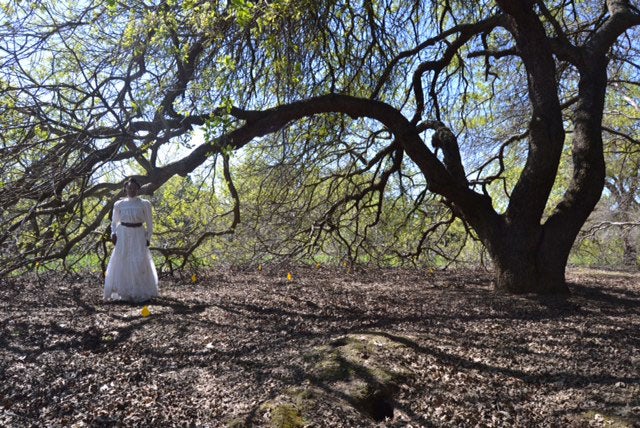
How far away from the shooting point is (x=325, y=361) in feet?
12.8

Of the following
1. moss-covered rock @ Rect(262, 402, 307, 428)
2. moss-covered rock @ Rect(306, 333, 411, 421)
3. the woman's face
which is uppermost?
the woman's face

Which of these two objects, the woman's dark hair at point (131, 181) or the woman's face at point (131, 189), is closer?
the woman's dark hair at point (131, 181)

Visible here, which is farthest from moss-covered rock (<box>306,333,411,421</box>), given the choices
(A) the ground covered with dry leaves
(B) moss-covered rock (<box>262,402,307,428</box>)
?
(B) moss-covered rock (<box>262,402,307,428</box>)

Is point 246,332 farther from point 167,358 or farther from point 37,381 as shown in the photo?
point 37,381

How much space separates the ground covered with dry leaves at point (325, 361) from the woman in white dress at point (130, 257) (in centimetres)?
32

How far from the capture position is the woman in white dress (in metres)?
7.02

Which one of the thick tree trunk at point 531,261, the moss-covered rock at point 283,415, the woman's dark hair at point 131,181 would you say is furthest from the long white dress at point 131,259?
the thick tree trunk at point 531,261

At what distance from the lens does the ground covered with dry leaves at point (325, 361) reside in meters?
3.29

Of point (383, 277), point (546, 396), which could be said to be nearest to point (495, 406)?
point (546, 396)

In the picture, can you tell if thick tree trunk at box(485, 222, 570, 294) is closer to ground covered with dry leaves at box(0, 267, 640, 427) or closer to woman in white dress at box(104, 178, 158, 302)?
ground covered with dry leaves at box(0, 267, 640, 427)

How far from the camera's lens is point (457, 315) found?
582cm

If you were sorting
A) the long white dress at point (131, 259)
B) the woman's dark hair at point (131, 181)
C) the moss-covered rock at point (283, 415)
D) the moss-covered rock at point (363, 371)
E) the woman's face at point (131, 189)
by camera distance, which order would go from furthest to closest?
1. the long white dress at point (131, 259)
2. the woman's face at point (131, 189)
3. the woman's dark hair at point (131, 181)
4. the moss-covered rock at point (363, 371)
5. the moss-covered rock at point (283, 415)

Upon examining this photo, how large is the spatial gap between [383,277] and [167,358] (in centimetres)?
591

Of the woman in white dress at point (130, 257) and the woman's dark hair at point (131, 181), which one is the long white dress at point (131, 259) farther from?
the woman's dark hair at point (131, 181)
